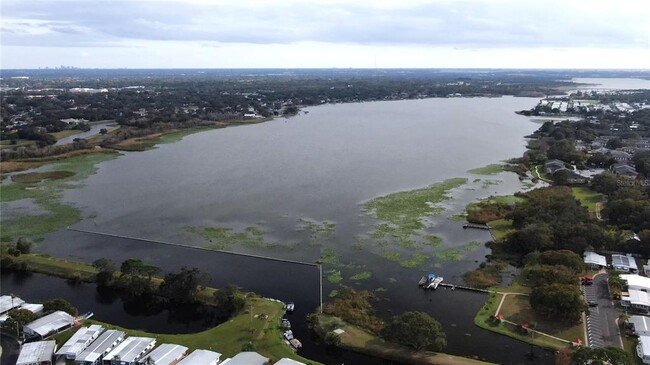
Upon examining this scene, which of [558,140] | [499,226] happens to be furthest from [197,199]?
[558,140]

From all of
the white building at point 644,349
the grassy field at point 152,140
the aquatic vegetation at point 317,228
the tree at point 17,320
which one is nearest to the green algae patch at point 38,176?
the grassy field at point 152,140

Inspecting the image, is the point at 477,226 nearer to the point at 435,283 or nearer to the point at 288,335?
the point at 435,283

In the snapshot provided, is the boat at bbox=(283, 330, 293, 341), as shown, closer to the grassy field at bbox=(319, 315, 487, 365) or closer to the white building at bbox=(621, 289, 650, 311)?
the grassy field at bbox=(319, 315, 487, 365)

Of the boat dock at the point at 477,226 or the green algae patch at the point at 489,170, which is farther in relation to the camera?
the green algae patch at the point at 489,170

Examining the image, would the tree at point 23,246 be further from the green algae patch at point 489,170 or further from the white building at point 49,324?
the green algae patch at point 489,170

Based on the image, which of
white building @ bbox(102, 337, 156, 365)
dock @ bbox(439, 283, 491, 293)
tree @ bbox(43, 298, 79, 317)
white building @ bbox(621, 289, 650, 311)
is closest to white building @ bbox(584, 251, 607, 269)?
white building @ bbox(621, 289, 650, 311)

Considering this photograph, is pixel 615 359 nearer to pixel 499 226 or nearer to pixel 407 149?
pixel 499 226
